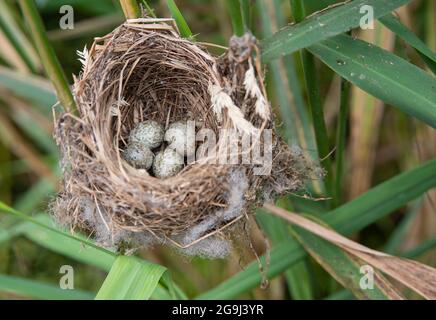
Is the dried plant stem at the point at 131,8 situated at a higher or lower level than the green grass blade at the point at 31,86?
lower

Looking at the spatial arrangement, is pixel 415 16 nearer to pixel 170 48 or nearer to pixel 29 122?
pixel 170 48

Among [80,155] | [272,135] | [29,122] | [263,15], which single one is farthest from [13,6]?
[272,135]

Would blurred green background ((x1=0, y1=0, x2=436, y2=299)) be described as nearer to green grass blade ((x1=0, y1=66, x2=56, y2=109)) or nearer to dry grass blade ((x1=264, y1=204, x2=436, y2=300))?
green grass blade ((x1=0, y1=66, x2=56, y2=109))

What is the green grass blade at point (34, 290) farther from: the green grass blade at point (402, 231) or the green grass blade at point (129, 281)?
the green grass blade at point (402, 231)

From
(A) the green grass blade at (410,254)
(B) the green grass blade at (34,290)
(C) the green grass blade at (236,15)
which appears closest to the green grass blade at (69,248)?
(B) the green grass blade at (34,290)

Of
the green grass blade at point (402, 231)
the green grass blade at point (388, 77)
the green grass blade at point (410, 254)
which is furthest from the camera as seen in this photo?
the green grass blade at point (402, 231)

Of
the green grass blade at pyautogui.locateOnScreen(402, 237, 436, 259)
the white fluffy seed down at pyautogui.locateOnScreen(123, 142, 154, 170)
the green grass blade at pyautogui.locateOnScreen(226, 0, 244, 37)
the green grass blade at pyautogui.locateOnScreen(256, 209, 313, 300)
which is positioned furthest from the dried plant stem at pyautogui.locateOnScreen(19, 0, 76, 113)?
the green grass blade at pyautogui.locateOnScreen(402, 237, 436, 259)
